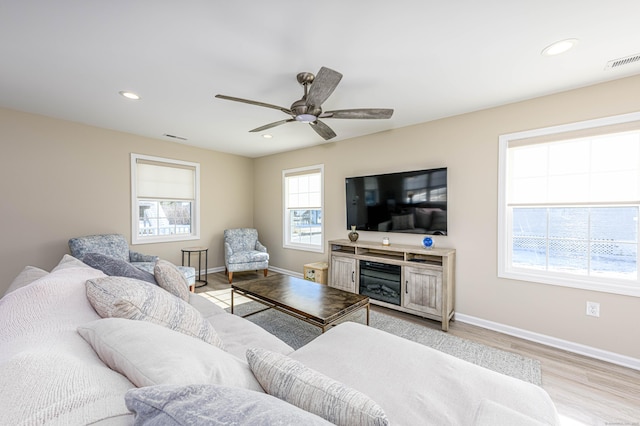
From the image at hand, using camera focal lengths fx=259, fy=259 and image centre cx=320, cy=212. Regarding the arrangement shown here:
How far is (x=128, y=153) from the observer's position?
13.8ft

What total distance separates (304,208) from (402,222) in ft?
6.78

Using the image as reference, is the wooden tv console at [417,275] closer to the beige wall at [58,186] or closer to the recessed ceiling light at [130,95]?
the recessed ceiling light at [130,95]

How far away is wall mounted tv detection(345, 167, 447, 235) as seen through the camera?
3.34 m

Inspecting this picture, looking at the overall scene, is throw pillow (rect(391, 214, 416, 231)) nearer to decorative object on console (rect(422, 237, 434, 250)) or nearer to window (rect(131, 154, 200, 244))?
decorative object on console (rect(422, 237, 434, 250))

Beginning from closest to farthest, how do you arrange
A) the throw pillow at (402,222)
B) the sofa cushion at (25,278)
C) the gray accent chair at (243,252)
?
1. the sofa cushion at (25,278)
2. the throw pillow at (402,222)
3. the gray accent chair at (243,252)

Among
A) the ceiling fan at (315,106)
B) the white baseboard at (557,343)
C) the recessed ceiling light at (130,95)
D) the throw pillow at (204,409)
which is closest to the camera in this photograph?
the throw pillow at (204,409)

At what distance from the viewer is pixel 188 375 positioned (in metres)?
0.69

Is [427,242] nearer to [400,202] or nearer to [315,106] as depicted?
[400,202]

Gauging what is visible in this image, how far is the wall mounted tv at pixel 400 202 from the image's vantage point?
3338mm

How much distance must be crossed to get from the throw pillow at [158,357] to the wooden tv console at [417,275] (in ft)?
8.65

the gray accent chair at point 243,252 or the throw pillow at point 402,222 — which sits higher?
the throw pillow at point 402,222

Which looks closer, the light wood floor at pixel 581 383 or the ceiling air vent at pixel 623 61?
the light wood floor at pixel 581 383

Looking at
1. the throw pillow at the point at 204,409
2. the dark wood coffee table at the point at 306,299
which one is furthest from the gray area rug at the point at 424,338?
the throw pillow at the point at 204,409

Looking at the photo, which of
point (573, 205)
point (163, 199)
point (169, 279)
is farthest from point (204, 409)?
point (163, 199)
